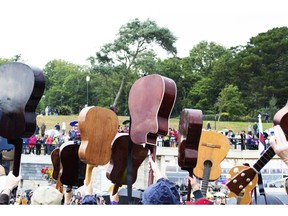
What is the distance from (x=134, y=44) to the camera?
47.3 metres

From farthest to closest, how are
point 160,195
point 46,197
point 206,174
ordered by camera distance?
point 206,174 → point 46,197 → point 160,195

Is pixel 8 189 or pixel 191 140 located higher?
pixel 191 140

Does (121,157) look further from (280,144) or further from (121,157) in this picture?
(280,144)

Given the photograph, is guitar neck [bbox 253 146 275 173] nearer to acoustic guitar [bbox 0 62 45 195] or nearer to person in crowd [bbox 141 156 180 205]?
person in crowd [bbox 141 156 180 205]

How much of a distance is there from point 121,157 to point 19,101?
→ 1071 mm

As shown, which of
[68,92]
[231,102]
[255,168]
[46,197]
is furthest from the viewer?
[68,92]

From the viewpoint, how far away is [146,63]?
151ft

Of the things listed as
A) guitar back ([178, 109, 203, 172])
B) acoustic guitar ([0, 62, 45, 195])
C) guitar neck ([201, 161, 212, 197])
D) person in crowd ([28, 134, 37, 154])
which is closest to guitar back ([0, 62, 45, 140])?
acoustic guitar ([0, 62, 45, 195])

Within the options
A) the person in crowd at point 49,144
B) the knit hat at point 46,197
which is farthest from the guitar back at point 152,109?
the person in crowd at point 49,144

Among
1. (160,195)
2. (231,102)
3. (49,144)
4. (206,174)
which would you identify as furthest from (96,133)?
(231,102)

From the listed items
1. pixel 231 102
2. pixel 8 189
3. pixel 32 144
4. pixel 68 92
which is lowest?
pixel 32 144

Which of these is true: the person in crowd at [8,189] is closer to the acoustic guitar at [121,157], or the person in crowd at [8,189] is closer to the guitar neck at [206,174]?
the acoustic guitar at [121,157]

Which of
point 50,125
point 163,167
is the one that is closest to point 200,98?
point 50,125

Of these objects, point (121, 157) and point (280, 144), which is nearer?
point (280, 144)
